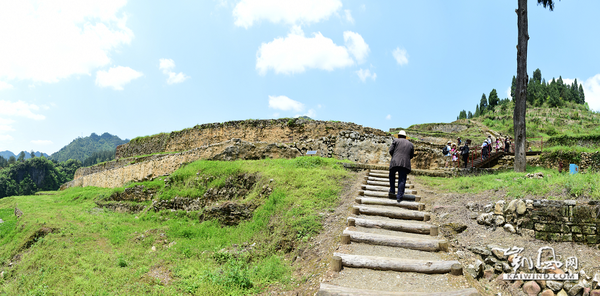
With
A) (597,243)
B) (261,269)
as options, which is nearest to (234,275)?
(261,269)

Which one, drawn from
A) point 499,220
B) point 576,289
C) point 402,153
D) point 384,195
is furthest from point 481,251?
point 384,195

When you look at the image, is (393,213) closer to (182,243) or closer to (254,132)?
(182,243)

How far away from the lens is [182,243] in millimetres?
6938

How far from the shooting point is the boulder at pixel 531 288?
13.3 ft

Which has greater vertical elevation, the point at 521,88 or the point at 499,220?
the point at 521,88

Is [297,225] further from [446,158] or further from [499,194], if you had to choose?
[446,158]

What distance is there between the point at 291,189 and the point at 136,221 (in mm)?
5311

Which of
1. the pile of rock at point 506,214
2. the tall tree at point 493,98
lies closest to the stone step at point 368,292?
the pile of rock at point 506,214

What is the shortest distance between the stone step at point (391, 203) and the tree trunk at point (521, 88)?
6.89 meters

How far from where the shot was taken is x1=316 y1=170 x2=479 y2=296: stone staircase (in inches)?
149

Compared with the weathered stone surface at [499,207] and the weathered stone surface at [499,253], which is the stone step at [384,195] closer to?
the weathered stone surface at [499,207]

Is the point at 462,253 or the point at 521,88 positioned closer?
the point at 462,253

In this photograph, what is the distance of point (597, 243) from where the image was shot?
177 inches

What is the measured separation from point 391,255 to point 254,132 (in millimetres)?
13039
